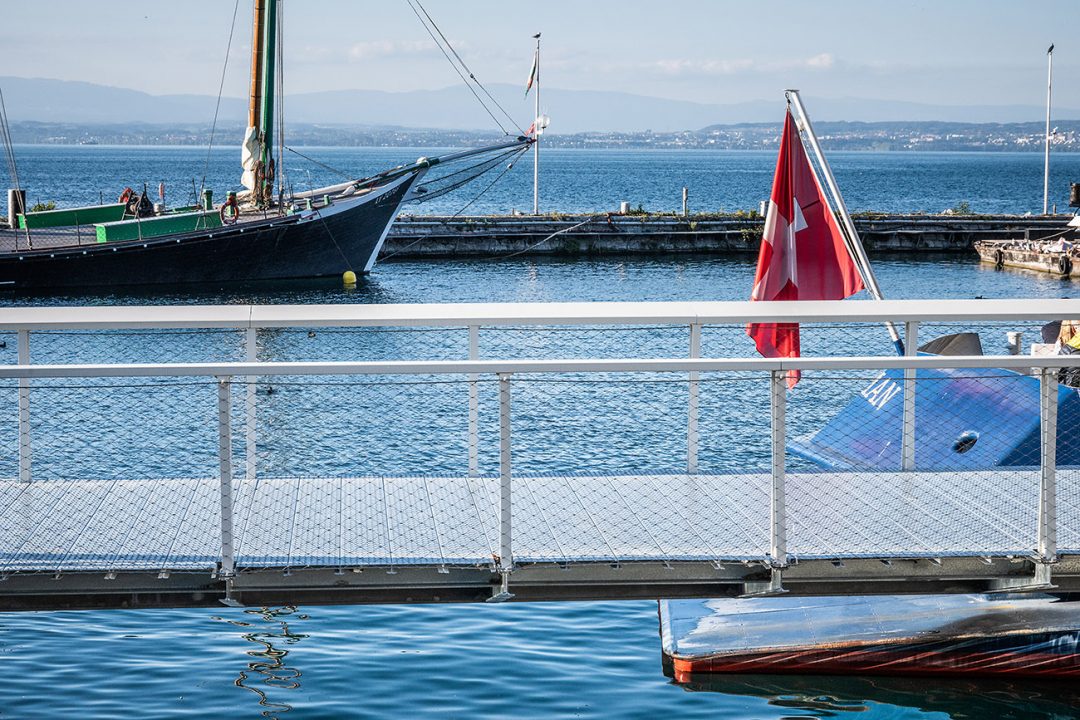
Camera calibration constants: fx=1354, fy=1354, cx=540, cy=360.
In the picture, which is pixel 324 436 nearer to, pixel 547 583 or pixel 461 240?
pixel 547 583

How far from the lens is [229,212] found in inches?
1836

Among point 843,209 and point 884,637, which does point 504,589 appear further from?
point 843,209

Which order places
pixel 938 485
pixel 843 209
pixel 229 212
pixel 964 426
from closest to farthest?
1. pixel 938 485
2. pixel 964 426
3. pixel 843 209
4. pixel 229 212

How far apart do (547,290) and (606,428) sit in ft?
84.3

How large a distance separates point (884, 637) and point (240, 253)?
3848cm

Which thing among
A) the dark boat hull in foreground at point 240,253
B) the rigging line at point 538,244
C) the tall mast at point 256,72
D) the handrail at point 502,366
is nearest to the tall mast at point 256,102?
the tall mast at point 256,72

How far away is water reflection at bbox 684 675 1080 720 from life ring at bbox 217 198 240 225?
3903 cm

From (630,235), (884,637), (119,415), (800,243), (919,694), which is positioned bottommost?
(919,694)

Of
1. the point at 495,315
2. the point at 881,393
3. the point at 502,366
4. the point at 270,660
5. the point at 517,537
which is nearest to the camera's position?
the point at 502,366

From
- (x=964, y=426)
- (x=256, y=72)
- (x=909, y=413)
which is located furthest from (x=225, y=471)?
(x=256, y=72)

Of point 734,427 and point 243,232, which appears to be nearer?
point 734,427

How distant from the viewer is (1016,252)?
1847 inches

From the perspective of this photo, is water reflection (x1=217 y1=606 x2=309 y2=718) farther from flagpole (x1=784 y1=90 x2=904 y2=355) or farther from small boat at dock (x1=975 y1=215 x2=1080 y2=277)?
small boat at dock (x1=975 y1=215 x2=1080 y2=277)

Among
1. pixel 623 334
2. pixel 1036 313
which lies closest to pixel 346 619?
pixel 1036 313
